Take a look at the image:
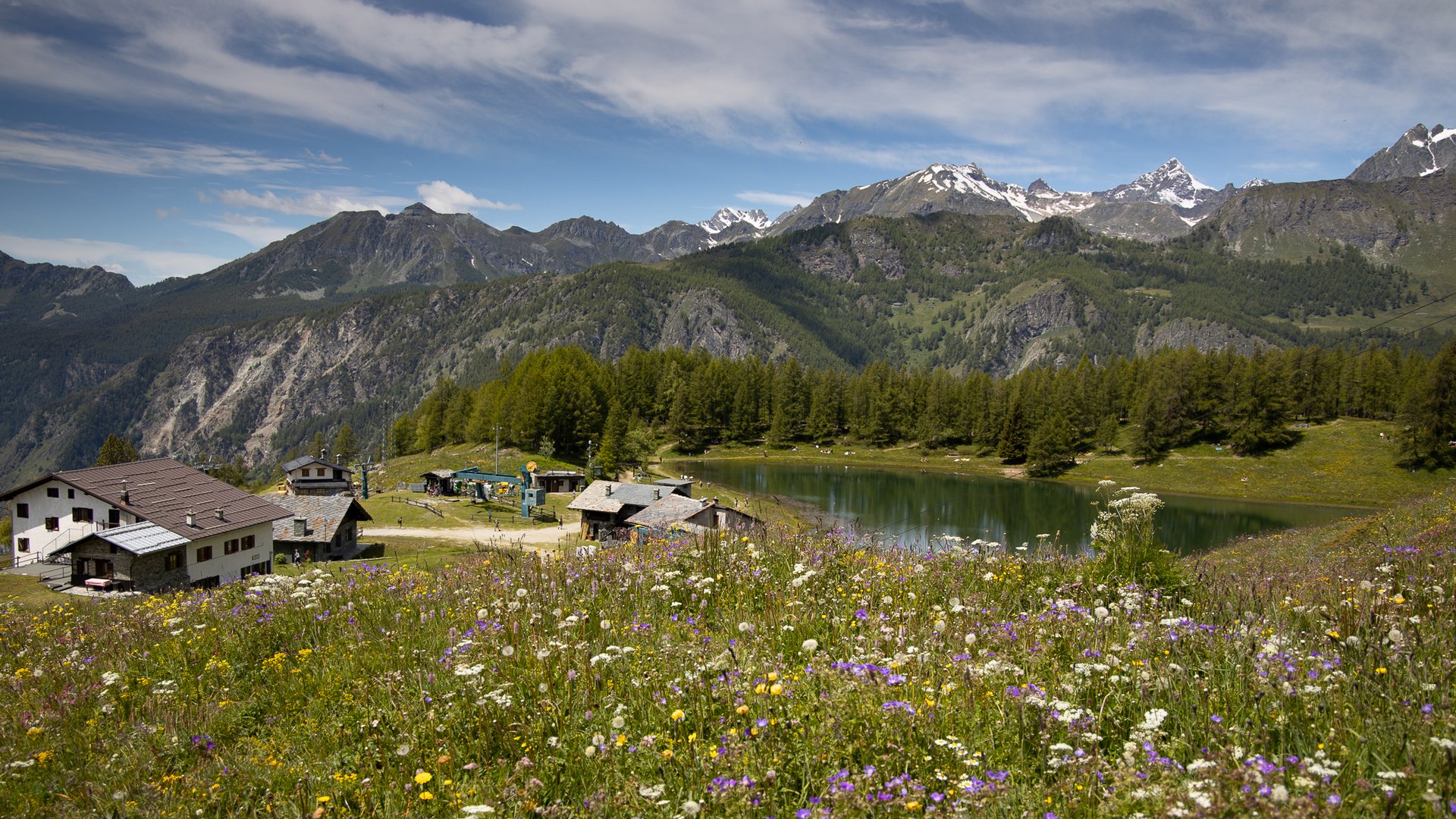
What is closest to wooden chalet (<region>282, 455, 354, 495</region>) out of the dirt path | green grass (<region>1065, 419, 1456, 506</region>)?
the dirt path

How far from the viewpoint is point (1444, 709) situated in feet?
12.4

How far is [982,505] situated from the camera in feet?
266

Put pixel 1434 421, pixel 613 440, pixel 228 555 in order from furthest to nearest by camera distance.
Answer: pixel 613 440, pixel 1434 421, pixel 228 555

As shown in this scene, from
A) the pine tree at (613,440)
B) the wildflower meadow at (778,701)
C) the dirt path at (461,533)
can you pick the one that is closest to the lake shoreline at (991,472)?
the pine tree at (613,440)

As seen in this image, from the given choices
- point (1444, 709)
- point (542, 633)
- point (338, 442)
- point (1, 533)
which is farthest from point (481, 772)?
point (338, 442)

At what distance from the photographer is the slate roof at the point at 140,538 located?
36.8 m

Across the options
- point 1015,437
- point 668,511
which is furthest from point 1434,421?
point 668,511

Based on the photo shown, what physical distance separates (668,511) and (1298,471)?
92.2 m

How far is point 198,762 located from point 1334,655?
8.53m

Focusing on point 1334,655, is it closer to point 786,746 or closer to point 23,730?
point 786,746

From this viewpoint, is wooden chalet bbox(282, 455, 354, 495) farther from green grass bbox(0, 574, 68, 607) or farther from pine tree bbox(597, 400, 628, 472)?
green grass bbox(0, 574, 68, 607)

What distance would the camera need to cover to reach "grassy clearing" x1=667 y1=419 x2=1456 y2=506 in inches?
3361

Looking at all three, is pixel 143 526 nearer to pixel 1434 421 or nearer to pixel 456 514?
pixel 456 514

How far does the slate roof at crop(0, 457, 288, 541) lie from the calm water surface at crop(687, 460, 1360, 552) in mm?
40224
